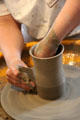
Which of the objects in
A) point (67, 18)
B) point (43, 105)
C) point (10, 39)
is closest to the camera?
point (67, 18)

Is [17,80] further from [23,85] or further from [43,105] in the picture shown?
[43,105]

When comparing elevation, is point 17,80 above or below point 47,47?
below

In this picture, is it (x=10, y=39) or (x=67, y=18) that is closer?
(x=67, y=18)

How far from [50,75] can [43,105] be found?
0.16 m

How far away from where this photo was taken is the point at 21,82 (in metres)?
1.19

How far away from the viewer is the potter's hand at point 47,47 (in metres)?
0.96

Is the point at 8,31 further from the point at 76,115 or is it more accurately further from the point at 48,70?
the point at 76,115

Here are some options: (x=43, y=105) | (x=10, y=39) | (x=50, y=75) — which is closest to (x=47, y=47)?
(x=50, y=75)

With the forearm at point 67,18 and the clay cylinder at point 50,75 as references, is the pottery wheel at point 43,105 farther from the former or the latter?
the forearm at point 67,18

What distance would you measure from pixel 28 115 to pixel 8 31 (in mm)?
707

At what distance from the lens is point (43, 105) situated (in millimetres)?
1075

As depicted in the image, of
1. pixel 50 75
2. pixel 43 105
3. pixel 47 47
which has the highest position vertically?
pixel 47 47

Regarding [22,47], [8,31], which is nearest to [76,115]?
[22,47]

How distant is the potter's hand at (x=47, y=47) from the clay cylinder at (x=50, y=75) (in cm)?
3
